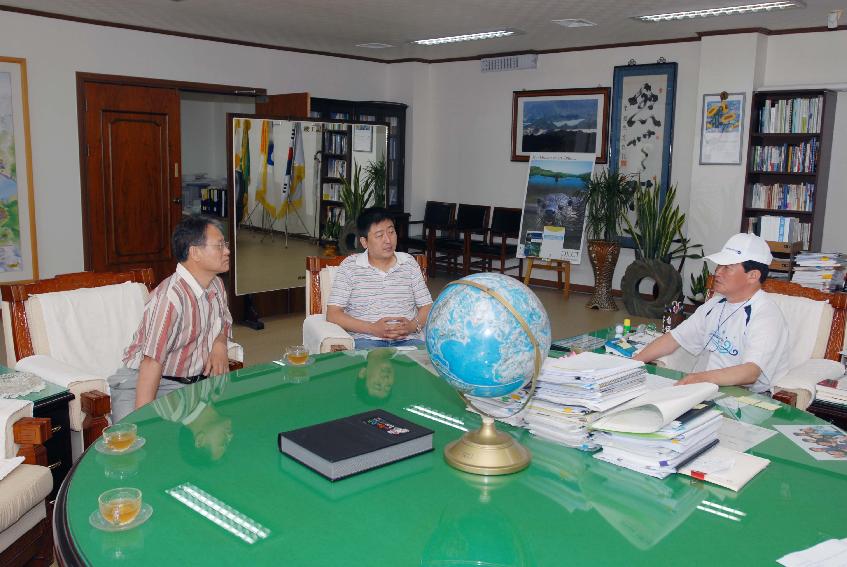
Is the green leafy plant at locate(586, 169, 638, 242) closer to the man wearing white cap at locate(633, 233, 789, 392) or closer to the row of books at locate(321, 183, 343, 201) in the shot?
the row of books at locate(321, 183, 343, 201)

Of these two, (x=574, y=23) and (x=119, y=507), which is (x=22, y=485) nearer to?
(x=119, y=507)

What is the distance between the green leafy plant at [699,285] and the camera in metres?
7.55

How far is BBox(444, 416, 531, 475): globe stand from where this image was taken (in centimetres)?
179

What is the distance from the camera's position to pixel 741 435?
2.09 m

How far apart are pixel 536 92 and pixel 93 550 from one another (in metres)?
8.39

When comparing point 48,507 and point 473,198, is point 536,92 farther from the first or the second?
point 48,507

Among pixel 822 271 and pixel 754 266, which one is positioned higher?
pixel 754 266

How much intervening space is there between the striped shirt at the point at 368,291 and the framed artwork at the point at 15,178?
4.23 metres

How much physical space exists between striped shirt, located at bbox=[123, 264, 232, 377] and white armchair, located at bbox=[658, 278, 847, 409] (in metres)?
1.95

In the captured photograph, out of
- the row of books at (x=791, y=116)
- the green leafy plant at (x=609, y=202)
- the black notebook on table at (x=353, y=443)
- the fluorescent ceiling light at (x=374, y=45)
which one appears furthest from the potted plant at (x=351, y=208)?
the black notebook on table at (x=353, y=443)

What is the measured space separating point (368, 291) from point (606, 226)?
4.77 m

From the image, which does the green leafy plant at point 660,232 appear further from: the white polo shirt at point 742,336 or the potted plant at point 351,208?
the white polo shirt at point 742,336

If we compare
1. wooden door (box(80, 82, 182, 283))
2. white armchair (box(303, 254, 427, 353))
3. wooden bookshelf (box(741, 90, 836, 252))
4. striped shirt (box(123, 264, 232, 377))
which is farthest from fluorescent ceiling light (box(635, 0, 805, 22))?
striped shirt (box(123, 264, 232, 377))

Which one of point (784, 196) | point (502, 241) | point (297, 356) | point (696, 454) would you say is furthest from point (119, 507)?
point (502, 241)
